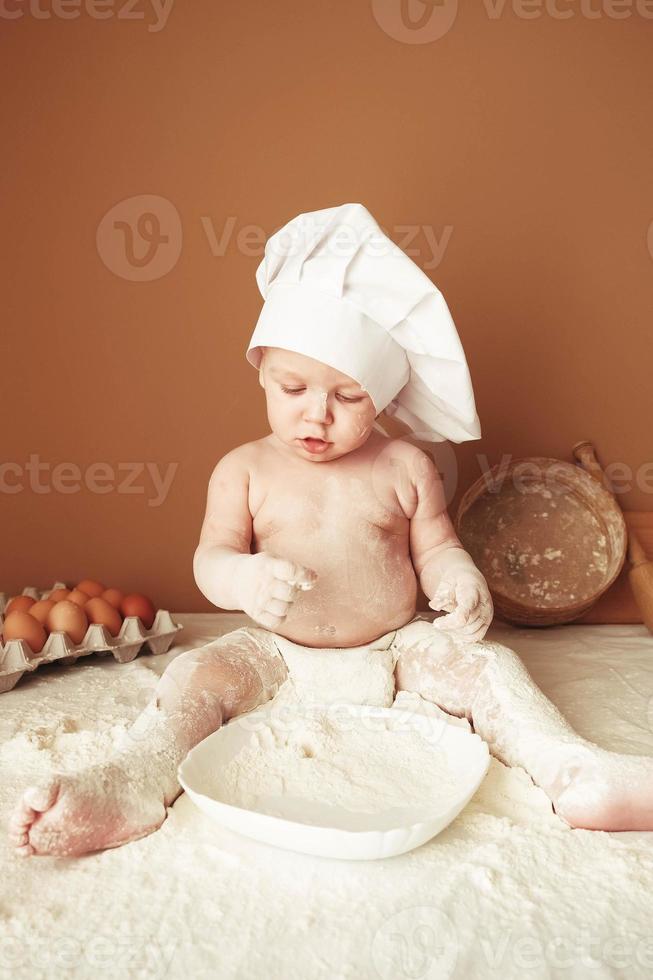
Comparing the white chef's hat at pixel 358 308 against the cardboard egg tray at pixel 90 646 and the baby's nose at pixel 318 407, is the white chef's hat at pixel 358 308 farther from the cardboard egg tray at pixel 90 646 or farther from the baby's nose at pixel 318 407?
the cardboard egg tray at pixel 90 646

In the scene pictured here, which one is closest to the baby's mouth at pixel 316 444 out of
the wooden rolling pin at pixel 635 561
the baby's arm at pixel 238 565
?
the baby's arm at pixel 238 565

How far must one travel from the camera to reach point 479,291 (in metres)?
1.69

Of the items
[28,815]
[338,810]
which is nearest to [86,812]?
[28,815]

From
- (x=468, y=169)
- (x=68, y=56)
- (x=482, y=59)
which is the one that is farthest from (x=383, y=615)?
(x=68, y=56)

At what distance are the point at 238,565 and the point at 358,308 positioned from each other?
15.1 inches

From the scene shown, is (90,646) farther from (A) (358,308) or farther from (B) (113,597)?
(A) (358,308)

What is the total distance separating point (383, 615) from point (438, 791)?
0.36m

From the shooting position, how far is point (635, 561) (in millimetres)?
1631

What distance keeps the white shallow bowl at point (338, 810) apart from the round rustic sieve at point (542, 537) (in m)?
0.64

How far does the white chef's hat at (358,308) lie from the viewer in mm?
1131

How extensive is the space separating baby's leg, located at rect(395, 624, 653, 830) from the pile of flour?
0.09 meters

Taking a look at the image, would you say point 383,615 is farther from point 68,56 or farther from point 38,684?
point 68,56

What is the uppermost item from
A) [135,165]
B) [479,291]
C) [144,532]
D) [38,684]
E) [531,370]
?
[135,165]

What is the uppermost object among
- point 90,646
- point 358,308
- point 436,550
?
point 358,308
